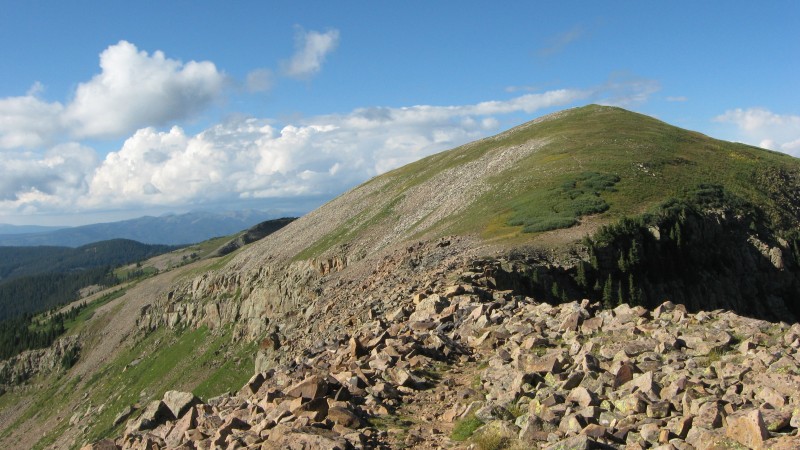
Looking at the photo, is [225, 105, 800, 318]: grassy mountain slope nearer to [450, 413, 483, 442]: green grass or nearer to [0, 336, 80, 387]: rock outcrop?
[450, 413, 483, 442]: green grass

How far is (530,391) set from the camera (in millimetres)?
14352

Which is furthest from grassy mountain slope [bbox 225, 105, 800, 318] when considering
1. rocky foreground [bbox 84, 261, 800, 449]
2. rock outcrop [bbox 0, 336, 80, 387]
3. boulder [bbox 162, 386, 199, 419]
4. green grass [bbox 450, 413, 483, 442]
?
rock outcrop [bbox 0, 336, 80, 387]

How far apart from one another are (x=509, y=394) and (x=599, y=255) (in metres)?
26.4

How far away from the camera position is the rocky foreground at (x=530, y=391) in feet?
36.6

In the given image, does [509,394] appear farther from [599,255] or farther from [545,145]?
[545,145]

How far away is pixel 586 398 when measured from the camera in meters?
12.7

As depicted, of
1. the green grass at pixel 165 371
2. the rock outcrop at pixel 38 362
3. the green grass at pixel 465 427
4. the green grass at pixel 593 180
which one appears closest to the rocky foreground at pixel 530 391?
the green grass at pixel 465 427

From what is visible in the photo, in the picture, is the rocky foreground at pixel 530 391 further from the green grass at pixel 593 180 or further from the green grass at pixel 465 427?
the green grass at pixel 593 180

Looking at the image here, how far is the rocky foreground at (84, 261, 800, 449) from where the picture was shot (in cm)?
1114

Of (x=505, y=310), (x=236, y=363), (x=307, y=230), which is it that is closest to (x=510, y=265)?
(x=505, y=310)

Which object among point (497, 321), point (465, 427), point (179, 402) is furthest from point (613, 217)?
point (179, 402)

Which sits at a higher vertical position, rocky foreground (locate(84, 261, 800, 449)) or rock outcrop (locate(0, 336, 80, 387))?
rocky foreground (locate(84, 261, 800, 449))

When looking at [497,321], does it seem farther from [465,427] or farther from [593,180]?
[593,180]

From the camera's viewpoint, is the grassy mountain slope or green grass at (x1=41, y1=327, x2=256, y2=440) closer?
the grassy mountain slope
